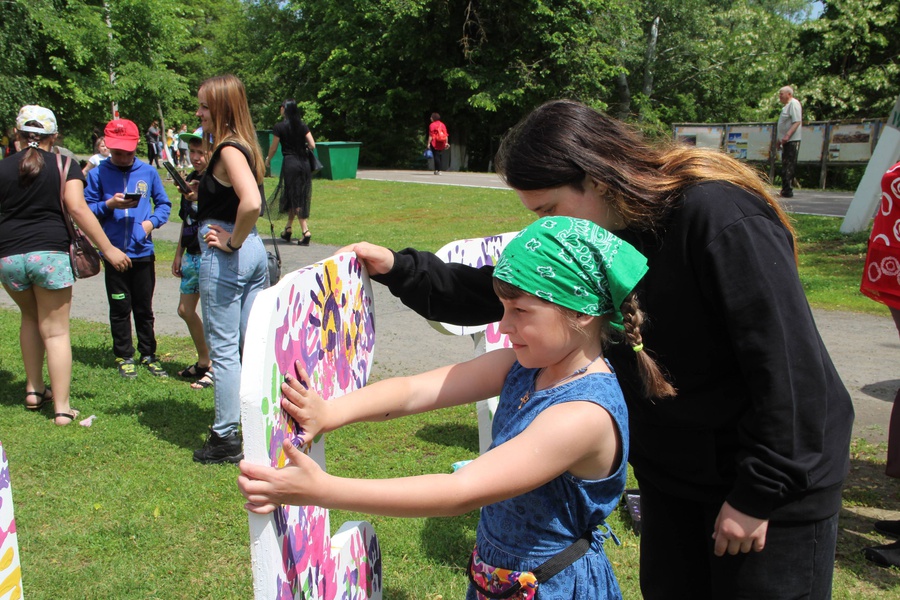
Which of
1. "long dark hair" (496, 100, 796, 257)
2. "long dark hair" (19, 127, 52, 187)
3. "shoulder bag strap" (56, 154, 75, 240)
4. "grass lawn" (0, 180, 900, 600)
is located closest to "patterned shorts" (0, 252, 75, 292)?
"shoulder bag strap" (56, 154, 75, 240)

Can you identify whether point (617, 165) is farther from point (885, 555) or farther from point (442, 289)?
point (885, 555)

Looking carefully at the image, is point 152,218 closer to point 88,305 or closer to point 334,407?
point 88,305

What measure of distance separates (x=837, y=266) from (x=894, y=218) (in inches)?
260

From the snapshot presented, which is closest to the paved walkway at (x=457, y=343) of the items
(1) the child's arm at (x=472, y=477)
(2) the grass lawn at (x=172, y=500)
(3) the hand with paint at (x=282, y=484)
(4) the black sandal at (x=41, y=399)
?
(2) the grass lawn at (x=172, y=500)

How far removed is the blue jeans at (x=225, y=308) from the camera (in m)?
4.25

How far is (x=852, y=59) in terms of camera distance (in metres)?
22.8

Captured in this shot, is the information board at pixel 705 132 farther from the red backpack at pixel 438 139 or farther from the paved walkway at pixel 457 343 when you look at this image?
the paved walkway at pixel 457 343

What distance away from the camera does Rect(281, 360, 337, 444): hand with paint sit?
5.36ft

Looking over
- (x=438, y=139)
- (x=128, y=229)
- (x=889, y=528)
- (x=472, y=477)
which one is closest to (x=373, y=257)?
(x=472, y=477)

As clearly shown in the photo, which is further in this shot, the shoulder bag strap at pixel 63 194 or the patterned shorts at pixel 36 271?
the shoulder bag strap at pixel 63 194

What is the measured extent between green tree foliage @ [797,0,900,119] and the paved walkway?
17.6m

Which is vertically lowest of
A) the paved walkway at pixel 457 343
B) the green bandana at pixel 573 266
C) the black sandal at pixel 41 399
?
the black sandal at pixel 41 399

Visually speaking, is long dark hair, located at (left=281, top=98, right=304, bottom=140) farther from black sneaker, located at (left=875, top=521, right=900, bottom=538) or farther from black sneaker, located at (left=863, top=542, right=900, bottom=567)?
black sneaker, located at (left=863, top=542, right=900, bottom=567)

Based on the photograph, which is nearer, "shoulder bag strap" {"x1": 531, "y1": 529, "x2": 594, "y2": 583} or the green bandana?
the green bandana
